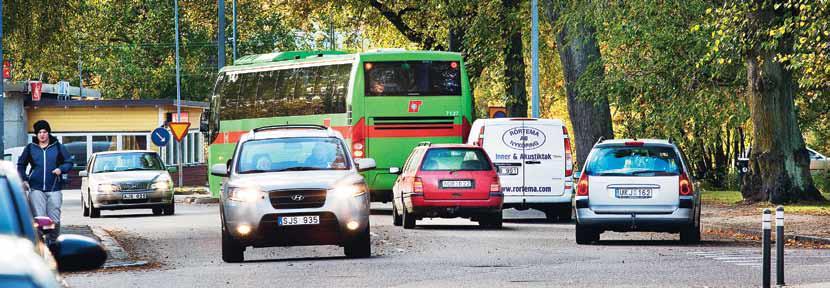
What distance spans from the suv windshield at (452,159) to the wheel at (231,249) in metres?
7.95

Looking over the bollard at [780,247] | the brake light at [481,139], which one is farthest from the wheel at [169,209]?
the bollard at [780,247]

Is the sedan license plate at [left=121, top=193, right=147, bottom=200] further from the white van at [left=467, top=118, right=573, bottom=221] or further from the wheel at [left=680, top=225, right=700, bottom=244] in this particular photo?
the wheel at [left=680, top=225, right=700, bottom=244]

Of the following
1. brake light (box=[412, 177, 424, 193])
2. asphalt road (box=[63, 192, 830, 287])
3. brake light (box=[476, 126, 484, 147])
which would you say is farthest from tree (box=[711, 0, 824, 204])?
brake light (box=[412, 177, 424, 193])

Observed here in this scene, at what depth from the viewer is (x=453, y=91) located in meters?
34.0

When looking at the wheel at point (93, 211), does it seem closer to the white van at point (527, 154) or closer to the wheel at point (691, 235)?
the white van at point (527, 154)

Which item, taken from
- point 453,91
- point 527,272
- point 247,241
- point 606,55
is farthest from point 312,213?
point 606,55

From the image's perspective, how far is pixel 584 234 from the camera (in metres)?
22.1

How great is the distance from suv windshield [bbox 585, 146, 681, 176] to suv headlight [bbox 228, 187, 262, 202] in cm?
503

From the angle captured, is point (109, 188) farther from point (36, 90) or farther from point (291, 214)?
point (36, 90)

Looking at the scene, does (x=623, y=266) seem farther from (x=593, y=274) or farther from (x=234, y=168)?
(x=234, y=168)

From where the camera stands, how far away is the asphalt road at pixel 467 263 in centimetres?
1586

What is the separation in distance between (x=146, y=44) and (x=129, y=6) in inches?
86.8

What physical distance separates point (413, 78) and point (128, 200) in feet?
21.6

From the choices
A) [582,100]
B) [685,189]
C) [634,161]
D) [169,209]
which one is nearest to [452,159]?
[634,161]
